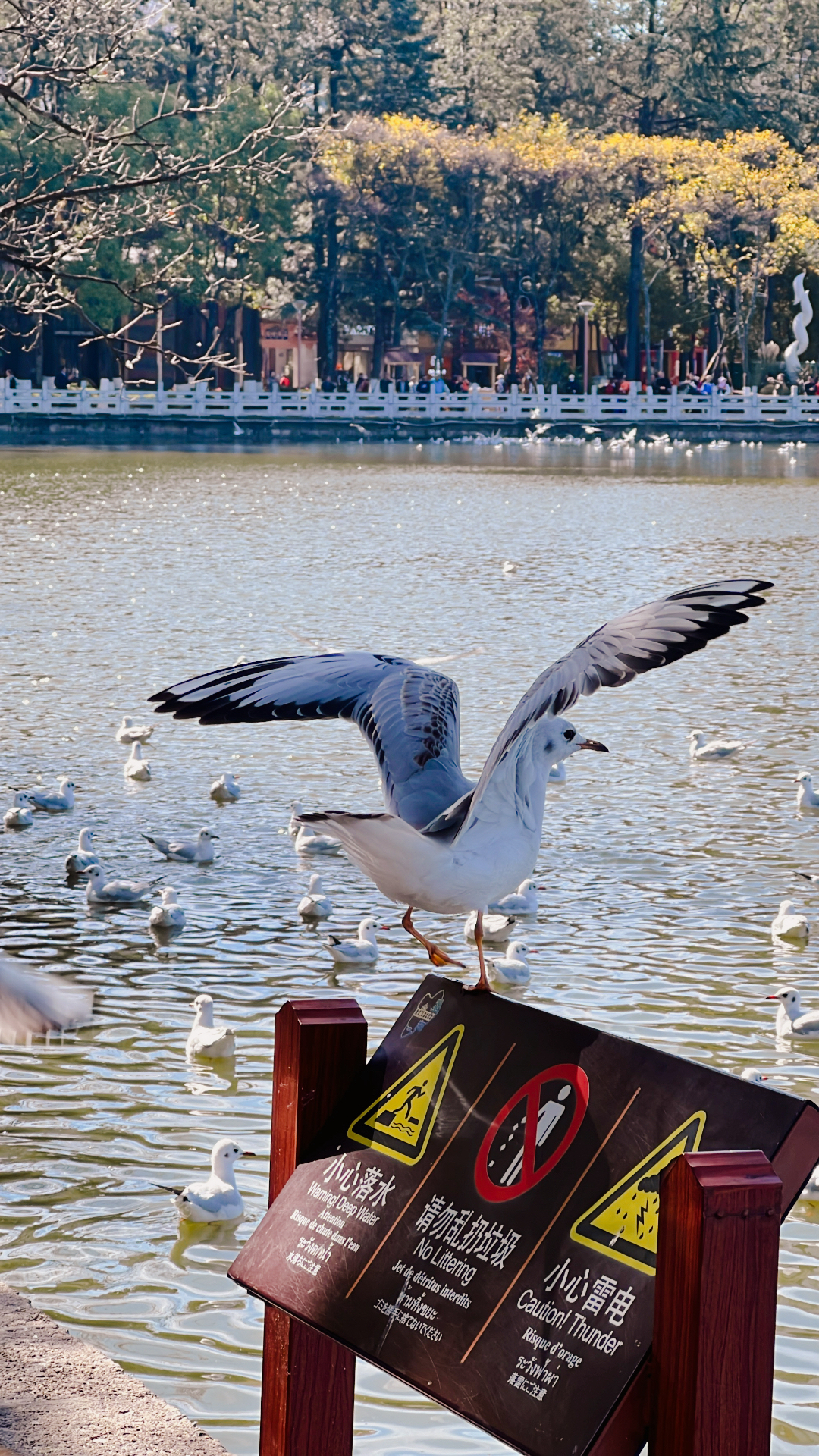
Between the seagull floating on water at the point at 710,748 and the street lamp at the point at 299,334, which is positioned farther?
the street lamp at the point at 299,334

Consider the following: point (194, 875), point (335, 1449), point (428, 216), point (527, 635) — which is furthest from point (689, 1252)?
point (428, 216)

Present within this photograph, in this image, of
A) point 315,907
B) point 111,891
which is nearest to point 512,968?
point 315,907

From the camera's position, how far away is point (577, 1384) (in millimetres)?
2033

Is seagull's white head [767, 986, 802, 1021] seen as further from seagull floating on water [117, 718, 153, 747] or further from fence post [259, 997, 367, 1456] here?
seagull floating on water [117, 718, 153, 747]

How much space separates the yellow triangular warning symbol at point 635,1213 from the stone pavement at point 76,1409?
1321 millimetres

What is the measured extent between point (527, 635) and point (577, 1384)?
12540mm

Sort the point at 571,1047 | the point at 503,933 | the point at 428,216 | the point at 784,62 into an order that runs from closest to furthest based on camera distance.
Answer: the point at 571,1047
the point at 503,933
the point at 428,216
the point at 784,62

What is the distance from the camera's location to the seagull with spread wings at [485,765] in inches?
99.1

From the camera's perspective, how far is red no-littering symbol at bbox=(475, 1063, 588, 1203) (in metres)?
2.18

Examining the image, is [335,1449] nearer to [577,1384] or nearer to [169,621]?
[577,1384]

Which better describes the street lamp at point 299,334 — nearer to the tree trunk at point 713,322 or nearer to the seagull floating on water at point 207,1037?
the tree trunk at point 713,322

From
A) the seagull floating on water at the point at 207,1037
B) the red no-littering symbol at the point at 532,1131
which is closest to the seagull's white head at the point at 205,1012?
the seagull floating on water at the point at 207,1037

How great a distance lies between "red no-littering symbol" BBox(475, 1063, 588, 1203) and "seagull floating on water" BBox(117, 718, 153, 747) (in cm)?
820

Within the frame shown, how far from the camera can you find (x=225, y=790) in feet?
30.2
